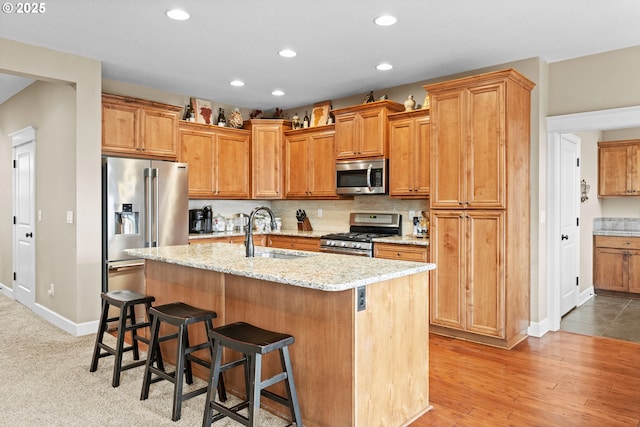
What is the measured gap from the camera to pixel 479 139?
402 cm

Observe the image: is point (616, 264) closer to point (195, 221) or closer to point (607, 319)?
point (607, 319)

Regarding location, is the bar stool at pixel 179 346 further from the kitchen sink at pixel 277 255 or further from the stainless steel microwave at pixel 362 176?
the stainless steel microwave at pixel 362 176

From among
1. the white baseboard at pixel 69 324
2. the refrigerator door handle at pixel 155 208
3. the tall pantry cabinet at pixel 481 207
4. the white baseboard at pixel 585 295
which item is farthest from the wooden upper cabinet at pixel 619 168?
the white baseboard at pixel 69 324

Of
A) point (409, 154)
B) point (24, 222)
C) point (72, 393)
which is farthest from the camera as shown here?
point (24, 222)

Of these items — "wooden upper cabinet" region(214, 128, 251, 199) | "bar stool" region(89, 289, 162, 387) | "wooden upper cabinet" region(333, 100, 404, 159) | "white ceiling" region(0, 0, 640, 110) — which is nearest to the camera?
"bar stool" region(89, 289, 162, 387)

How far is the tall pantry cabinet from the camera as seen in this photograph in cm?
389

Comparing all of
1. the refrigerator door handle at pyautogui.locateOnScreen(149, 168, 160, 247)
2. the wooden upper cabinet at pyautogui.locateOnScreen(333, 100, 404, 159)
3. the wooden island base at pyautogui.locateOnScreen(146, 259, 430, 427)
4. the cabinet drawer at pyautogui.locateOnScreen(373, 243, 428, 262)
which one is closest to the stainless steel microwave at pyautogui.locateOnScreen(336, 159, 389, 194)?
the wooden upper cabinet at pyautogui.locateOnScreen(333, 100, 404, 159)

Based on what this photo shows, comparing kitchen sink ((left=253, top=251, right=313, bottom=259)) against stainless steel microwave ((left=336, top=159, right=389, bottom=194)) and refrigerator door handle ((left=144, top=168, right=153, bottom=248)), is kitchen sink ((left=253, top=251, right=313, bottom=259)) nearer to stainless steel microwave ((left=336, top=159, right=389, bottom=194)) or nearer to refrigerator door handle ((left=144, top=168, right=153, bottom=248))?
refrigerator door handle ((left=144, top=168, right=153, bottom=248))

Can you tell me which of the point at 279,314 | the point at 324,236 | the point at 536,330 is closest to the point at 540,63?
the point at 536,330

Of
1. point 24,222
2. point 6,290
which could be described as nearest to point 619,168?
point 24,222

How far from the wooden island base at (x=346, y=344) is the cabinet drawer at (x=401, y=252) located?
1.77m

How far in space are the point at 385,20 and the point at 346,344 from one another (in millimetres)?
2439

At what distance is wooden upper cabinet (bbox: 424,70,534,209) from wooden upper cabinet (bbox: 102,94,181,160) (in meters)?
2.96

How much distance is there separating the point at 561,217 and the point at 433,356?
2.17 meters
